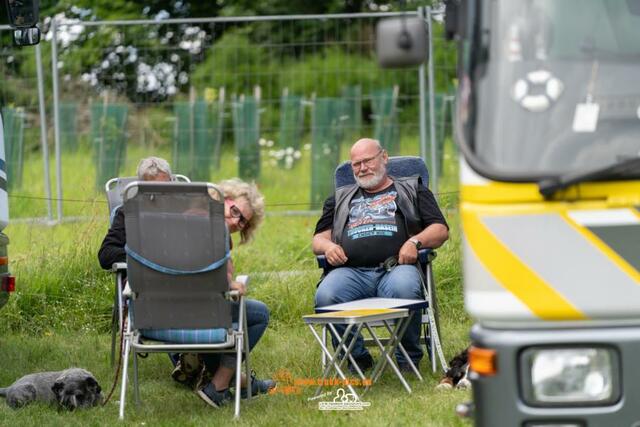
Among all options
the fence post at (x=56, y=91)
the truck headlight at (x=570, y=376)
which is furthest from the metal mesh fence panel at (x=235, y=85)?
the truck headlight at (x=570, y=376)

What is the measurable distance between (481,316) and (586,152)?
2.01ft

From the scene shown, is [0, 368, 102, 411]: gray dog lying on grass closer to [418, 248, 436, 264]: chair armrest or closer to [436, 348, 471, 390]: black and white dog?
[436, 348, 471, 390]: black and white dog

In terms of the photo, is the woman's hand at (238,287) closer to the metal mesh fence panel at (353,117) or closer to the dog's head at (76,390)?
the dog's head at (76,390)

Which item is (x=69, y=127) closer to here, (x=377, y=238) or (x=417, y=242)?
(x=377, y=238)

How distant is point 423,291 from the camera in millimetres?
7395

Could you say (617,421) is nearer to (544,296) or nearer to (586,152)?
(544,296)

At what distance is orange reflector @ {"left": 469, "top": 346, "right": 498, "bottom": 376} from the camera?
3.93 metres

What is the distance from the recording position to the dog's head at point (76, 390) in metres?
6.64

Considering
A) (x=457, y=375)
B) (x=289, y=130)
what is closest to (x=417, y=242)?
(x=457, y=375)

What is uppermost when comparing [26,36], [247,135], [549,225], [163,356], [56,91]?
[26,36]

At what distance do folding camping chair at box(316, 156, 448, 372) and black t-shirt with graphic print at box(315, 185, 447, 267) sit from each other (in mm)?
179

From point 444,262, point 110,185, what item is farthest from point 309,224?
point 110,185

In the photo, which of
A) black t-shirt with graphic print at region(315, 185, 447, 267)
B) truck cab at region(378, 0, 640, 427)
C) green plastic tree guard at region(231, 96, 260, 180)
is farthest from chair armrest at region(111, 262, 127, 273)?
green plastic tree guard at region(231, 96, 260, 180)

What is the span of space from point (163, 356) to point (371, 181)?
69.1 inches
